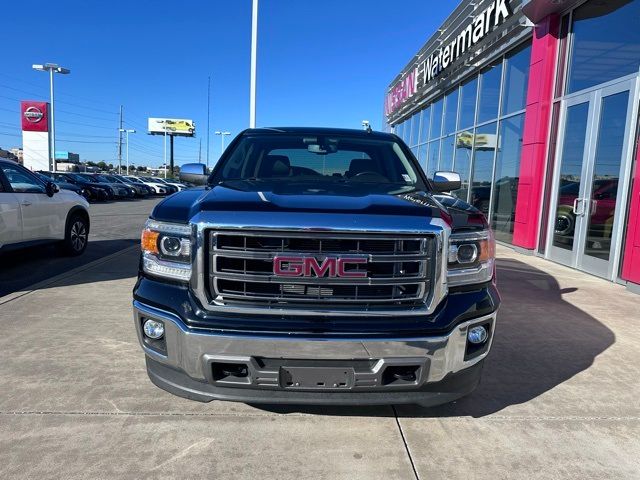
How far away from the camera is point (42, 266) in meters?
7.43

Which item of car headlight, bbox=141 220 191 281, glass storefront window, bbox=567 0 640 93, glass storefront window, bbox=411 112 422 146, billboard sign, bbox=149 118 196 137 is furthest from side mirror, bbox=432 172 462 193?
billboard sign, bbox=149 118 196 137

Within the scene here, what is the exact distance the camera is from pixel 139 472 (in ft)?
7.75

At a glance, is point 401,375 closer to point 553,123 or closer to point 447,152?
point 553,123

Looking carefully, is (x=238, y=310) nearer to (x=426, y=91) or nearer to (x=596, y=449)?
(x=596, y=449)

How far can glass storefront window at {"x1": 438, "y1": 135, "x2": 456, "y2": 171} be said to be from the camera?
1476cm

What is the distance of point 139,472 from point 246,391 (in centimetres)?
66

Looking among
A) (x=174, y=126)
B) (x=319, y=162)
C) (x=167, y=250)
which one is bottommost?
(x=167, y=250)

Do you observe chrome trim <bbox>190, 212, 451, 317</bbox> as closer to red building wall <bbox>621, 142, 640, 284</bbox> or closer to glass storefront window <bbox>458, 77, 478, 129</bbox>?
red building wall <bbox>621, 142, 640, 284</bbox>

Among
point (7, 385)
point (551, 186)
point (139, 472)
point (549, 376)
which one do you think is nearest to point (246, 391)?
point (139, 472)

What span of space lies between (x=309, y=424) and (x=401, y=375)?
761mm

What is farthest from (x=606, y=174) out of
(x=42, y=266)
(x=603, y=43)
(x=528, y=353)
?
(x=42, y=266)

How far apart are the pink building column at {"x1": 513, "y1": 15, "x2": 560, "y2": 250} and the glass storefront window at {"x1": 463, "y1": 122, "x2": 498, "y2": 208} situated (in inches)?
76.0

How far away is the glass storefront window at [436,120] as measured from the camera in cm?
1606

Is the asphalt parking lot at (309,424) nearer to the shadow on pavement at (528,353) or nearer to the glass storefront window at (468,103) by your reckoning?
the shadow on pavement at (528,353)
